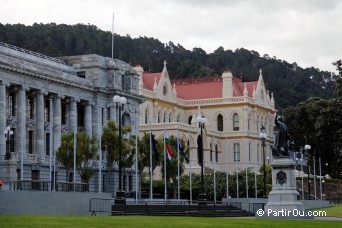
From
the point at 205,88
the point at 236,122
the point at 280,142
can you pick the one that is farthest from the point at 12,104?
the point at 205,88

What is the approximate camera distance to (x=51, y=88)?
271 ft

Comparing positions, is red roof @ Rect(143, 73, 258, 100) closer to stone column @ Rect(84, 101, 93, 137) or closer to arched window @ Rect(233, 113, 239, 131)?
arched window @ Rect(233, 113, 239, 131)

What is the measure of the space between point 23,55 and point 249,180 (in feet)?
112

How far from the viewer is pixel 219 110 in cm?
13338

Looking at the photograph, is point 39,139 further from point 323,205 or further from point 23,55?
point 323,205

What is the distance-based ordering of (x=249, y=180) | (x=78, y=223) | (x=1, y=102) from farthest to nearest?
(x=249, y=180), (x=1, y=102), (x=78, y=223)

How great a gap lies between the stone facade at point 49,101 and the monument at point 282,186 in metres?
21.4

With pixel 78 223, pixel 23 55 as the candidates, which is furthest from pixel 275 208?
pixel 23 55

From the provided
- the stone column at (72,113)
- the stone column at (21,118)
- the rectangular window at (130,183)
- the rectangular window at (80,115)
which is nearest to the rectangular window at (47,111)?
the stone column at (72,113)

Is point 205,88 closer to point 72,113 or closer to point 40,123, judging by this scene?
point 72,113

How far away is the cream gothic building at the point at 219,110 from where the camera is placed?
407 feet

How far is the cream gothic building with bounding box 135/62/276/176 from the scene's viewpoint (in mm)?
124125

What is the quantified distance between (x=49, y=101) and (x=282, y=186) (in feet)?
119

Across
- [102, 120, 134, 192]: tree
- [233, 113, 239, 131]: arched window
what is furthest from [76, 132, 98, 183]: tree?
[233, 113, 239, 131]: arched window
